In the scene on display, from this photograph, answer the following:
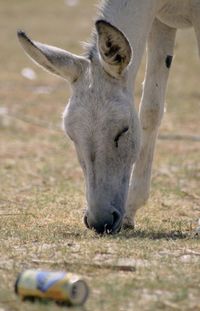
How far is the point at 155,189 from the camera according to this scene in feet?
31.1

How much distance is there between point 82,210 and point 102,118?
1.96m

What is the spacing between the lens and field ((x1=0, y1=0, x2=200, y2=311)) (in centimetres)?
509

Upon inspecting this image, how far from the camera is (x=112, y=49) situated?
249 inches

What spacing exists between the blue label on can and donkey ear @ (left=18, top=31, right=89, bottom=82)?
7.21ft

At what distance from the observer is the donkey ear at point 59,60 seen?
260 inches

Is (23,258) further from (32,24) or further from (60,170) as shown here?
(32,24)

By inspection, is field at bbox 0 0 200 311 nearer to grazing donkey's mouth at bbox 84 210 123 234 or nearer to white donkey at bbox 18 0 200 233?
grazing donkey's mouth at bbox 84 210 123 234

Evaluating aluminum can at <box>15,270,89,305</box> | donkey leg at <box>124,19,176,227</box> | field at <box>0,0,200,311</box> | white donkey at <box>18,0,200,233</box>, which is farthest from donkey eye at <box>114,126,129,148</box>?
aluminum can at <box>15,270,89,305</box>

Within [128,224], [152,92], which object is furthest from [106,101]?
[152,92]

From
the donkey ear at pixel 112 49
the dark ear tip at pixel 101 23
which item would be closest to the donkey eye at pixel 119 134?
the donkey ear at pixel 112 49

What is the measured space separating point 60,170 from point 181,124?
362cm

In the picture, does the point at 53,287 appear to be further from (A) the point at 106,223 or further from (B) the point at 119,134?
(B) the point at 119,134

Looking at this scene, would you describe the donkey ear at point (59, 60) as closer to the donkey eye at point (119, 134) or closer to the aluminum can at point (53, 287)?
the donkey eye at point (119, 134)

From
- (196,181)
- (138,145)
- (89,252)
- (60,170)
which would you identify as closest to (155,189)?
(196,181)
